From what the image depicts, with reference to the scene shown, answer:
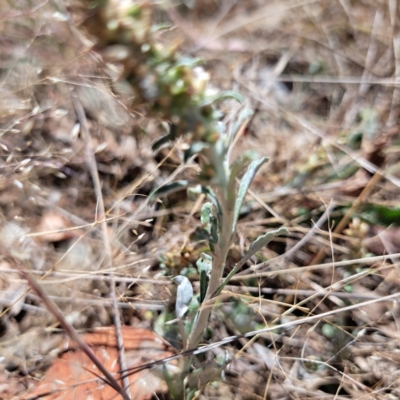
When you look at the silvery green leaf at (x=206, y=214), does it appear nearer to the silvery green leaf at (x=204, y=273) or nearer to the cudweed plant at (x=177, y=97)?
the cudweed plant at (x=177, y=97)

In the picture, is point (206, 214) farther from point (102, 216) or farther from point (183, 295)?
point (102, 216)

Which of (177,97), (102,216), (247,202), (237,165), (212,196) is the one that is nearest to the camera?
(177,97)

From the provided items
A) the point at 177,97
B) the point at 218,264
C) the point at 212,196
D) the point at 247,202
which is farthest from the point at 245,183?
the point at 247,202

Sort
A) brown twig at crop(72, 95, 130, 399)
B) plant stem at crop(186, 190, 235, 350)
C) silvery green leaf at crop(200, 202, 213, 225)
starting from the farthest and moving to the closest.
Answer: brown twig at crop(72, 95, 130, 399)
silvery green leaf at crop(200, 202, 213, 225)
plant stem at crop(186, 190, 235, 350)

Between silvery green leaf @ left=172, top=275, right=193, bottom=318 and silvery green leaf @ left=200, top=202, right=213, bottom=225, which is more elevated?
silvery green leaf @ left=200, top=202, right=213, bottom=225

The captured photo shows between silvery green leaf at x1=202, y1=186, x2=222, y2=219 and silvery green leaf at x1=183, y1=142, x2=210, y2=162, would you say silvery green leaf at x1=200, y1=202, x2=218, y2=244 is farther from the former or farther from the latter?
silvery green leaf at x1=183, y1=142, x2=210, y2=162

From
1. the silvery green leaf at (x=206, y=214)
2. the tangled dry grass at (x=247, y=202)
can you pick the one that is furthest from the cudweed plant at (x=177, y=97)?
the tangled dry grass at (x=247, y=202)

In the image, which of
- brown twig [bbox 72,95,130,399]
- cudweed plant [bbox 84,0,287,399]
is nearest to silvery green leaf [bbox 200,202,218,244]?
cudweed plant [bbox 84,0,287,399]

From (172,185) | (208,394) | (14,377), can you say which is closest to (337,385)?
(208,394)

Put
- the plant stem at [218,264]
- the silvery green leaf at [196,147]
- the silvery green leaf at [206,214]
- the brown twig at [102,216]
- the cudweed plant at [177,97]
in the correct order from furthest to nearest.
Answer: the brown twig at [102,216] → the silvery green leaf at [206,214] → the plant stem at [218,264] → the silvery green leaf at [196,147] → the cudweed plant at [177,97]
